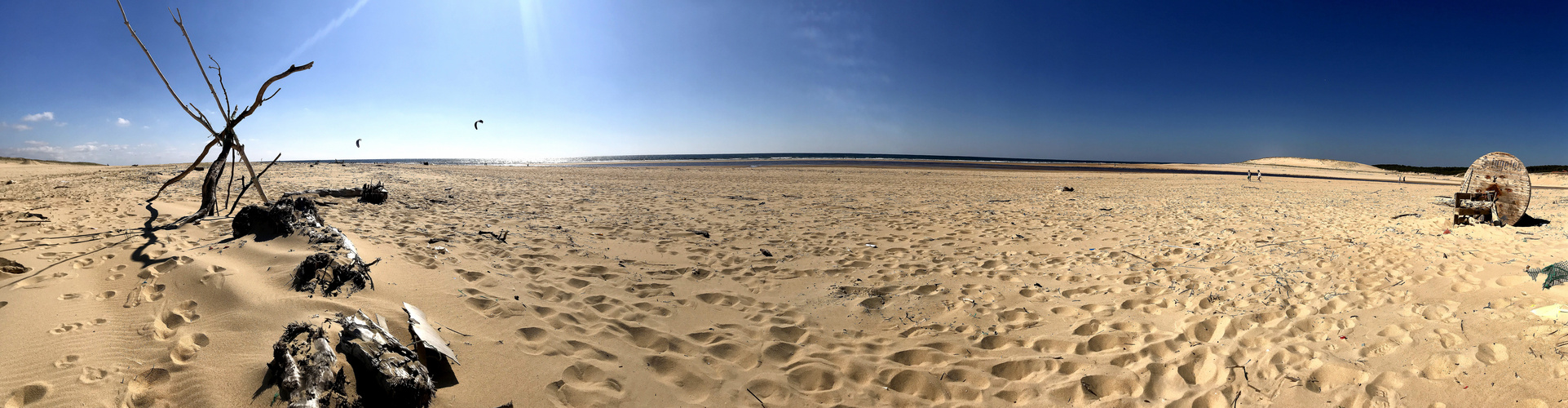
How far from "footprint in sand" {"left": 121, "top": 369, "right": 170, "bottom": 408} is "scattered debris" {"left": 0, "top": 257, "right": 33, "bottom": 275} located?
2.59 metres

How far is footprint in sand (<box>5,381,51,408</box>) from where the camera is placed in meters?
2.09

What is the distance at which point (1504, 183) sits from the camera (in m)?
6.83

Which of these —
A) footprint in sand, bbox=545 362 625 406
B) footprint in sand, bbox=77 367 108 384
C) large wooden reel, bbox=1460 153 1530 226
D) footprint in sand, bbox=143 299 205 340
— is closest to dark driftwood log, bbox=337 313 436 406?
footprint in sand, bbox=545 362 625 406

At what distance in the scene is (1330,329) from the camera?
3.58 m

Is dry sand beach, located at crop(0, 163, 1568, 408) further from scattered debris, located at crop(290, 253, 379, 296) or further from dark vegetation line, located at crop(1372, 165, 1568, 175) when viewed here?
dark vegetation line, located at crop(1372, 165, 1568, 175)

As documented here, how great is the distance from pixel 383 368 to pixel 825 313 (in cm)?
294

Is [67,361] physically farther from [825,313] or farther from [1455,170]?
[1455,170]

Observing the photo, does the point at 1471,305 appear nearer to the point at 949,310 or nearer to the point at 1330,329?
the point at 1330,329

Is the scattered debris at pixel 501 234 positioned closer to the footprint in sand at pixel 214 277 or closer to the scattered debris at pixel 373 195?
the footprint in sand at pixel 214 277

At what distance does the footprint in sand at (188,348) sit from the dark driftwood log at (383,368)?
0.71 meters

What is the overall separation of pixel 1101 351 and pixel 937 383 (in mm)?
1277

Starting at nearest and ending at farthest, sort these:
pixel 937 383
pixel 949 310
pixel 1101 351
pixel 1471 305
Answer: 1. pixel 937 383
2. pixel 1101 351
3. pixel 1471 305
4. pixel 949 310

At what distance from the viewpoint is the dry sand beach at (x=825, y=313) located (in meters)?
2.73

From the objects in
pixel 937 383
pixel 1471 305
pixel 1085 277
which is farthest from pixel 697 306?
pixel 1471 305
